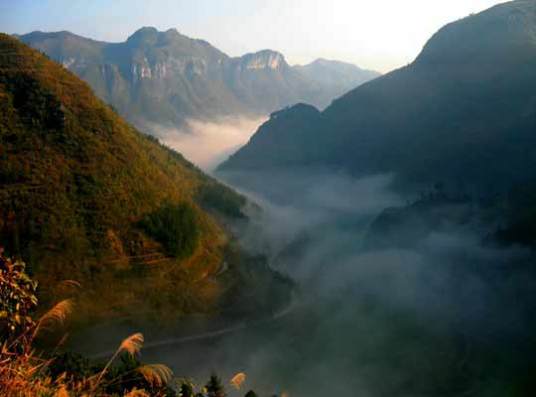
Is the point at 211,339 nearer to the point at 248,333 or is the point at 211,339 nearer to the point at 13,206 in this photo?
the point at 248,333

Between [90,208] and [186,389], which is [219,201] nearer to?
[90,208]

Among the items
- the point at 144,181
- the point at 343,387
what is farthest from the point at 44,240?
the point at 343,387

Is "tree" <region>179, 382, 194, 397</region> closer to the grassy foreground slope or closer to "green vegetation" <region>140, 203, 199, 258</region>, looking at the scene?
the grassy foreground slope

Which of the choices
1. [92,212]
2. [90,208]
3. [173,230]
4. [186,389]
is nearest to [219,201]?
[173,230]

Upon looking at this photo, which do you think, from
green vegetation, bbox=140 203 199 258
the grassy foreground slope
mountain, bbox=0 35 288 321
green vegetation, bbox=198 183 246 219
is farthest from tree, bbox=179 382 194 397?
green vegetation, bbox=198 183 246 219

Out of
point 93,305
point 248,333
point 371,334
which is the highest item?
point 93,305

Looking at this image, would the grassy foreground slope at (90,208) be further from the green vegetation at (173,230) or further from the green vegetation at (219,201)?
the green vegetation at (219,201)

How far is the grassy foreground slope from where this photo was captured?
244ft

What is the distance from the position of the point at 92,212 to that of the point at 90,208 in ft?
3.11

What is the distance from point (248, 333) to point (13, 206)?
41.6 meters

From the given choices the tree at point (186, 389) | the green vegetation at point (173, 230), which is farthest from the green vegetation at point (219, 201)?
the tree at point (186, 389)

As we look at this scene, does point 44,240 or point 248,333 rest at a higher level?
point 44,240

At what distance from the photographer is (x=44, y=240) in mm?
74000

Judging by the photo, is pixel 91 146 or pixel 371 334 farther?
pixel 371 334
